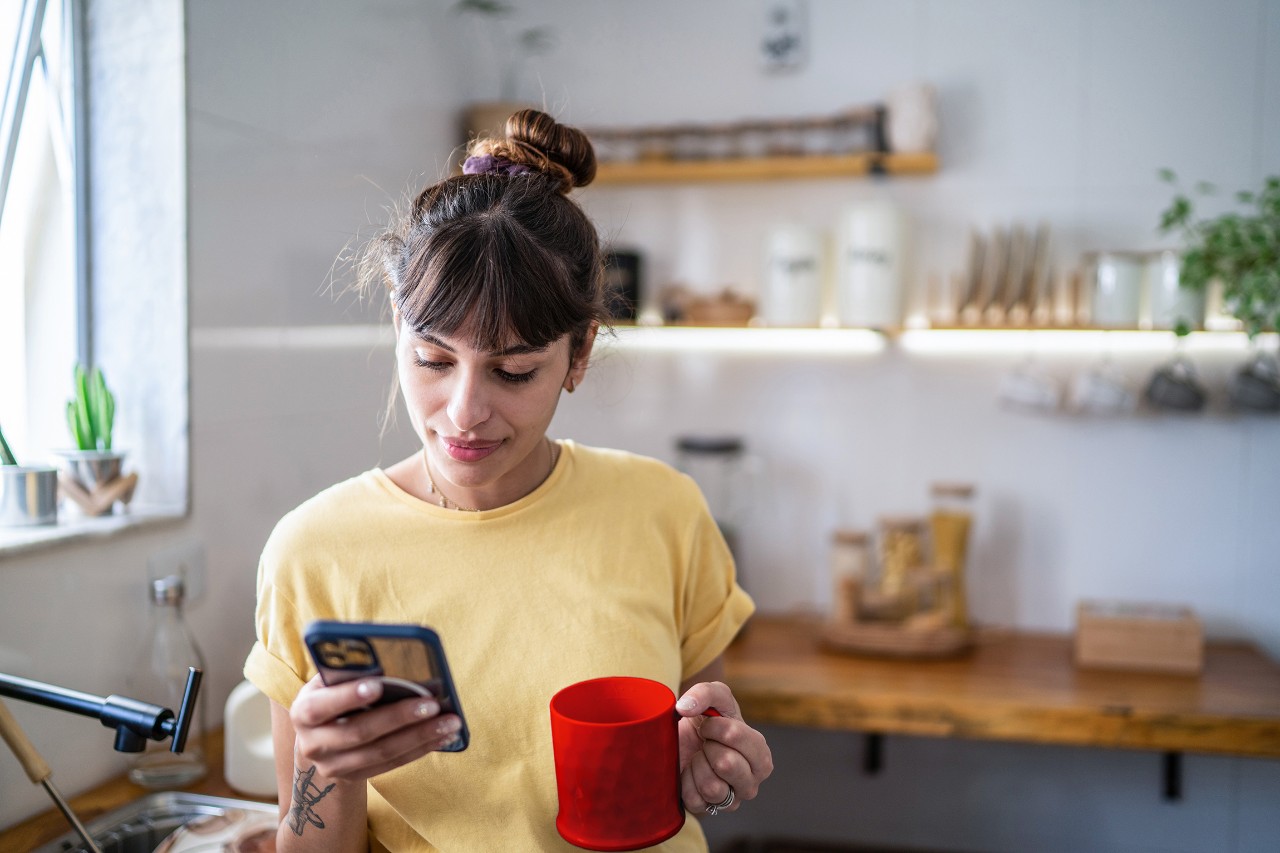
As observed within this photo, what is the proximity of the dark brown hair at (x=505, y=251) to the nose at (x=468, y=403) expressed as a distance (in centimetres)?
3

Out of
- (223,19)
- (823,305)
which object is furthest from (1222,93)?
(223,19)

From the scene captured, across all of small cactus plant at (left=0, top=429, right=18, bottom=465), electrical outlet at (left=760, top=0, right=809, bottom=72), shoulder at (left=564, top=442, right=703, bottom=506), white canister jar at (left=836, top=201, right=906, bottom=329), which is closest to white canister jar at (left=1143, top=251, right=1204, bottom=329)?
white canister jar at (left=836, top=201, right=906, bottom=329)

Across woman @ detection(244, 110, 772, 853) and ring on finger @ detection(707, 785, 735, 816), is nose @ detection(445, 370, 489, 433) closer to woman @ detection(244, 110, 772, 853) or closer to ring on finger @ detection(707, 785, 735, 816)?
woman @ detection(244, 110, 772, 853)

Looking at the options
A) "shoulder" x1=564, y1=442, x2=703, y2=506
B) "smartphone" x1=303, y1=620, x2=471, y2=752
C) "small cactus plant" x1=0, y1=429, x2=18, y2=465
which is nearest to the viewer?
"smartphone" x1=303, y1=620, x2=471, y2=752

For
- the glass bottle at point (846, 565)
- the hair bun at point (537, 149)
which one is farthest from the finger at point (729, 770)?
the glass bottle at point (846, 565)

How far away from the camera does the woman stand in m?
0.87

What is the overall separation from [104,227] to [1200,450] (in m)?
2.18

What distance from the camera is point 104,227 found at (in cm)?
145

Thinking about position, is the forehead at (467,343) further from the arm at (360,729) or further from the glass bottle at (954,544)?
the glass bottle at (954,544)

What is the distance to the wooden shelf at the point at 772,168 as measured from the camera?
7.15 ft

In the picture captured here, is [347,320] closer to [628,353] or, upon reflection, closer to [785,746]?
[628,353]

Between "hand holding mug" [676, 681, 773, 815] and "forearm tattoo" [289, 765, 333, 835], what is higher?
"hand holding mug" [676, 681, 773, 815]

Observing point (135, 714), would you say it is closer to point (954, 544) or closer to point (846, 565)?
point (846, 565)

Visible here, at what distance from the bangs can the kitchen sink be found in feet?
2.34
